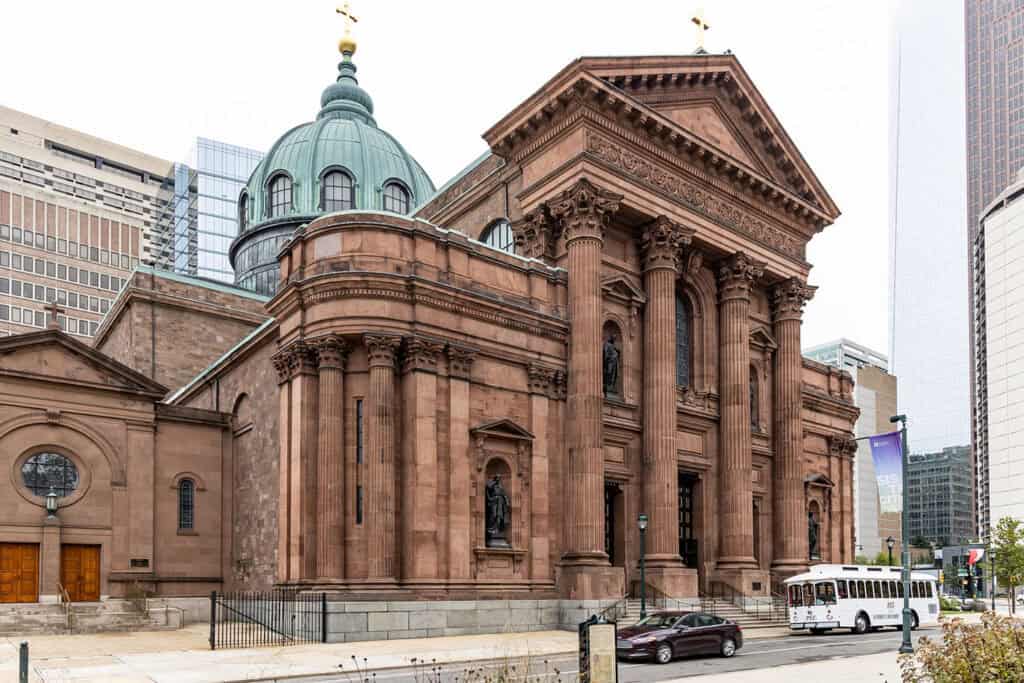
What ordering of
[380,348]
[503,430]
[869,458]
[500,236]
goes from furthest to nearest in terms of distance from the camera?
[869,458]
[500,236]
[503,430]
[380,348]

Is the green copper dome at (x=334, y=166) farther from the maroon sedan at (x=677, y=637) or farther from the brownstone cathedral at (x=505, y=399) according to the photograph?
the maroon sedan at (x=677, y=637)

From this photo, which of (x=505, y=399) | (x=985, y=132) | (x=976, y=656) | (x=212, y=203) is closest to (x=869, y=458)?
(x=985, y=132)

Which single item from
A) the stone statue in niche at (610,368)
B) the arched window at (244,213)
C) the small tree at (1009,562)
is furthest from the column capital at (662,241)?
the small tree at (1009,562)

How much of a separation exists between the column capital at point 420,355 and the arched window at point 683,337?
13877 mm

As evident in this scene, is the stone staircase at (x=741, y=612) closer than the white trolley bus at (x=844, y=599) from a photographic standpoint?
No

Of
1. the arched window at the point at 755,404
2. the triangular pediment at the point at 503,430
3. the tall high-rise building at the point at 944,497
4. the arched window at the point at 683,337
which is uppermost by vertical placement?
the arched window at the point at 683,337

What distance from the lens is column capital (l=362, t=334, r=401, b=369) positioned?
3045cm

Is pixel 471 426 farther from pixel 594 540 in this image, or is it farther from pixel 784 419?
pixel 784 419

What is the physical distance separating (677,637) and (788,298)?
2441 cm

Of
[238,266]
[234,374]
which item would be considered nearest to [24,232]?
[238,266]

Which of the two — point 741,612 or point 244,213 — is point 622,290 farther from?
point 244,213

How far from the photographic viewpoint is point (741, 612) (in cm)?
3778

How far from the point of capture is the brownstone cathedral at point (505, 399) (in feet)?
101

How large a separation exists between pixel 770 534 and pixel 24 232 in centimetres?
9018
